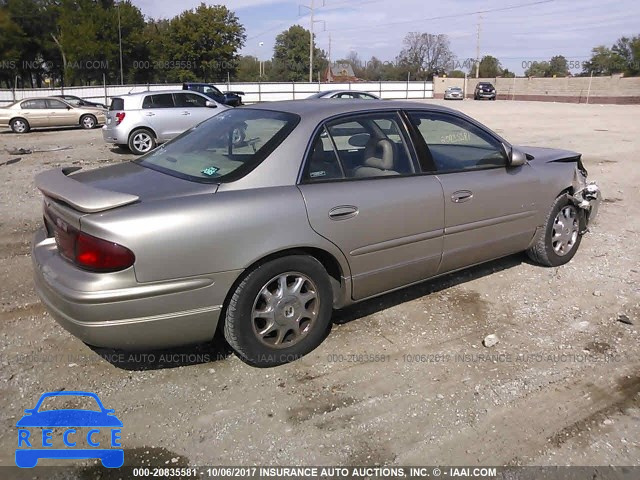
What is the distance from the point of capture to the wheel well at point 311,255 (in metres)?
3.10

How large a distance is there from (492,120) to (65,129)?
17890mm

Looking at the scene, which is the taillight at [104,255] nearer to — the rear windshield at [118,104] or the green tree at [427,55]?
the rear windshield at [118,104]

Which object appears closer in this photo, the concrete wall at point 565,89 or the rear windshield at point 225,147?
the rear windshield at point 225,147

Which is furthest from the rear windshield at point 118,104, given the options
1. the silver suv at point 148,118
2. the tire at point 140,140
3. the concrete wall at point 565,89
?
the concrete wall at point 565,89

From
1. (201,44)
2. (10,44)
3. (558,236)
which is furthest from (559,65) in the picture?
(558,236)

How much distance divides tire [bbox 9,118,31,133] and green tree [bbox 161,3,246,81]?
34790 mm

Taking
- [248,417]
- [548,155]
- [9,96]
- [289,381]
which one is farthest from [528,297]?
[9,96]

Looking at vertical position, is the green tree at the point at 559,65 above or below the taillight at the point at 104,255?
above

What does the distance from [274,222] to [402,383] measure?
49.8 inches

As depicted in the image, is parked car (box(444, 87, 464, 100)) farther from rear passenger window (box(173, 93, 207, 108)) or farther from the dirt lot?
the dirt lot

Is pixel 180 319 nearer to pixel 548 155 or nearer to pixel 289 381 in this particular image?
pixel 289 381

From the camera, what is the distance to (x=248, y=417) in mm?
2904

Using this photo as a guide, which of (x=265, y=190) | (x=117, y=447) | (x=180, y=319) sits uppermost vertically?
(x=265, y=190)

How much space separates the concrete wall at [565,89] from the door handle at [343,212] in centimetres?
4623
